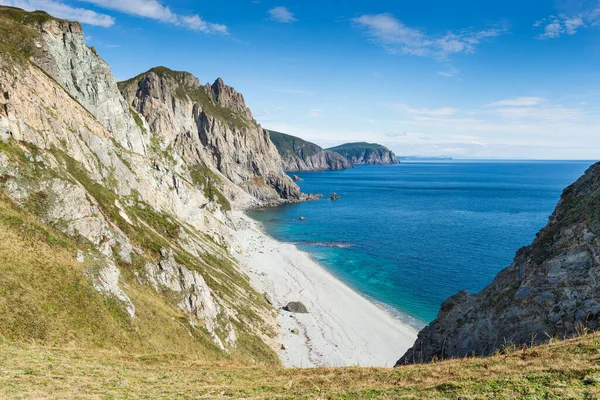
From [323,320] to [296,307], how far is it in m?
5.14

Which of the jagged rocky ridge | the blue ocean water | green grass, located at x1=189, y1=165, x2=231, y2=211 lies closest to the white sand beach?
the jagged rocky ridge

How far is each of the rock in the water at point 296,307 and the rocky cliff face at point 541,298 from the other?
31618 millimetres

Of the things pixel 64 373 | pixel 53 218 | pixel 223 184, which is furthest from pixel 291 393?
pixel 223 184

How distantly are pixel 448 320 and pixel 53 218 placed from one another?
39.8m

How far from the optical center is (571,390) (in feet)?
37.2

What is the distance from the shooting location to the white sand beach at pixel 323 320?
155ft

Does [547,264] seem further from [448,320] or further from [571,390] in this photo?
[571,390]

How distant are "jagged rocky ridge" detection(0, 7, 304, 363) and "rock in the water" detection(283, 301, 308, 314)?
4.56m

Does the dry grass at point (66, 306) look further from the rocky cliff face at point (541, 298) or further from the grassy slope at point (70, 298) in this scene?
the rocky cliff face at point (541, 298)

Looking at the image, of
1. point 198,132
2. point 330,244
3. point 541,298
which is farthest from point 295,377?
point 198,132

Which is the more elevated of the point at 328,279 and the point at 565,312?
the point at 565,312

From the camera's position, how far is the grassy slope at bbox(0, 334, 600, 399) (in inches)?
500

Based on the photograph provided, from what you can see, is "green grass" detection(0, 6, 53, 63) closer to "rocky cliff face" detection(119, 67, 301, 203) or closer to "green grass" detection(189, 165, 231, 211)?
"rocky cliff face" detection(119, 67, 301, 203)

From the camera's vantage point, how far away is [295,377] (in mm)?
18422
